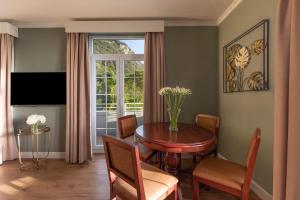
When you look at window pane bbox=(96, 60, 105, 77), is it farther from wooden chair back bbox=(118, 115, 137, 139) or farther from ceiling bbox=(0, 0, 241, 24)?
wooden chair back bbox=(118, 115, 137, 139)

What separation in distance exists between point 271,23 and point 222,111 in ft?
5.60

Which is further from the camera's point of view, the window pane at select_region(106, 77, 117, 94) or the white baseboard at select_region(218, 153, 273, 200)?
the window pane at select_region(106, 77, 117, 94)

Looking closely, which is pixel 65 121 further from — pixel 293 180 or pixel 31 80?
pixel 293 180

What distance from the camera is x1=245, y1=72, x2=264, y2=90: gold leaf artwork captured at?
7.14 feet

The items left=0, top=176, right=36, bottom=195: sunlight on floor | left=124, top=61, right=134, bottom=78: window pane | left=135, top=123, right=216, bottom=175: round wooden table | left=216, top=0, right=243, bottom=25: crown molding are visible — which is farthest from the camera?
left=124, top=61, right=134, bottom=78: window pane

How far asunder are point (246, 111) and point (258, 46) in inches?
32.4

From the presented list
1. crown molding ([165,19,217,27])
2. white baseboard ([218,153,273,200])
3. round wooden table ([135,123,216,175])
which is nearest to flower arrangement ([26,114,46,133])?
round wooden table ([135,123,216,175])

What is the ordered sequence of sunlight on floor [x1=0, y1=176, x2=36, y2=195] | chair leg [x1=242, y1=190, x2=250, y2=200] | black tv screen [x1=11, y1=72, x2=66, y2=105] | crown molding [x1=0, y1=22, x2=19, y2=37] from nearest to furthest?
chair leg [x1=242, y1=190, x2=250, y2=200] → sunlight on floor [x1=0, y1=176, x2=36, y2=195] → crown molding [x1=0, y1=22, x2=19, y2=37] → black tv screen [x1=11, y1=72, x2=66, y2=105]

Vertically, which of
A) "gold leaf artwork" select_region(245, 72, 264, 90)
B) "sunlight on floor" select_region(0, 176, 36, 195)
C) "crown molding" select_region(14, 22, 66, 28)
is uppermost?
"crown molding" select_region(14, 22, 66, 28)

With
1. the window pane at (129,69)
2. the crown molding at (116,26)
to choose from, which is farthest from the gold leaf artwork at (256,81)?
the window pane at (129,69)

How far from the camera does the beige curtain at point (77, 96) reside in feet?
11.3

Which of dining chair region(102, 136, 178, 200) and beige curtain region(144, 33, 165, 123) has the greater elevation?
beige curtain region(144, 33, 165, 123)

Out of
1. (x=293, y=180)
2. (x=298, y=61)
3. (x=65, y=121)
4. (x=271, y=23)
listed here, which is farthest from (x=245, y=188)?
(x=65, y=121)

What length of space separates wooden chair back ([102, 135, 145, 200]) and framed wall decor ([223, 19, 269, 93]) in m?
1.60
